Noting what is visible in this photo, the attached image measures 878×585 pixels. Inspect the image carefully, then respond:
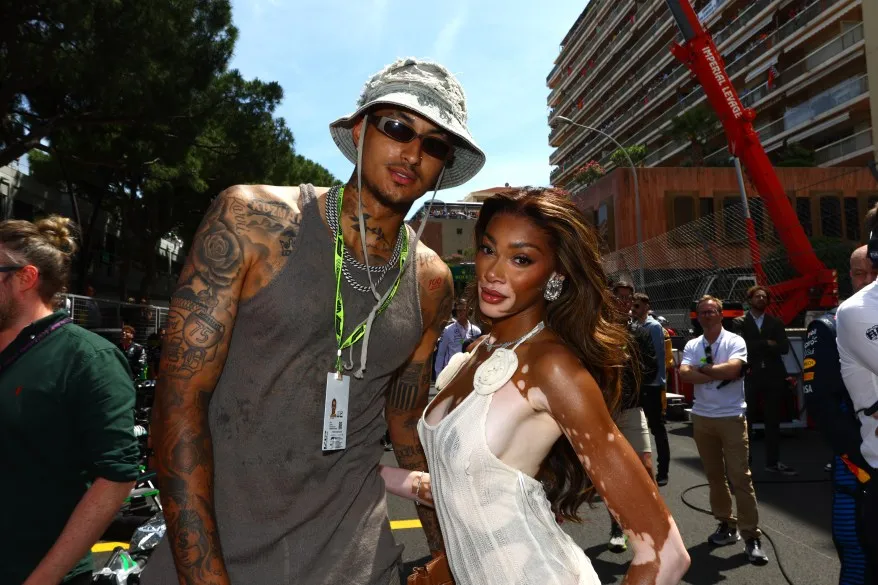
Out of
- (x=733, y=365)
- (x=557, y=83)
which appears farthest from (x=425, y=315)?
(x=557, y=83)

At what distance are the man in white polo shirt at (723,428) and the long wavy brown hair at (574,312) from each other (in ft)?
13.2

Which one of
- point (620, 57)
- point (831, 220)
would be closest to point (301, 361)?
point (831, 220)

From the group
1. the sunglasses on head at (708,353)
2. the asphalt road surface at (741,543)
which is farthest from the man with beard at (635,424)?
the sunglasses on head at (708,353)

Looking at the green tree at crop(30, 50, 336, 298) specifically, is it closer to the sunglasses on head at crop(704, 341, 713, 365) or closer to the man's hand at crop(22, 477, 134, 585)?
the sunglasses on head at crop(704, 341, 713, 365)

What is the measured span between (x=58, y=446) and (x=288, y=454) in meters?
1.09

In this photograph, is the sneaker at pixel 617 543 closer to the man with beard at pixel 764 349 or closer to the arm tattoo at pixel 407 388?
the arm tattoo at pixel 407 388

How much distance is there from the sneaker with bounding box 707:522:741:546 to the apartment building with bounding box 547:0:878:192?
117ft

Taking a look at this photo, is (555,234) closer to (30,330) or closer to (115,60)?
(30,330)

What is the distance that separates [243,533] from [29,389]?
3.78 feet

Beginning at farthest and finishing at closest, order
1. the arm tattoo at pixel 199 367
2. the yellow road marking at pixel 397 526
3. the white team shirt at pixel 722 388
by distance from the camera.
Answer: the white team shirt at pixel 722 388 < the yellow road marking at pixel 397 526 < the arm tattoo at pixel 199 367

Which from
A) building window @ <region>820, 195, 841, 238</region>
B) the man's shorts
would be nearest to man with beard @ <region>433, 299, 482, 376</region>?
the man's shorts

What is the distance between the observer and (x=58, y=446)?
2314mm

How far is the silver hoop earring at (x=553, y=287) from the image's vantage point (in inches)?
79.7

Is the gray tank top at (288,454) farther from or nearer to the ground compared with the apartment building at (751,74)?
nearer to the ground
